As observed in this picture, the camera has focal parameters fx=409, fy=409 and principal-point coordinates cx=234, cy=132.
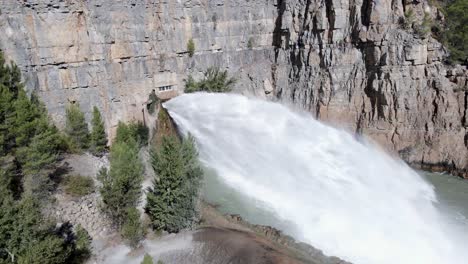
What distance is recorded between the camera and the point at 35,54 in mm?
27984

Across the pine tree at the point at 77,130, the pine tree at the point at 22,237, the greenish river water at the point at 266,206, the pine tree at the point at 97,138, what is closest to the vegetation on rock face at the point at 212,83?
the greenish river water at the point at 266,206

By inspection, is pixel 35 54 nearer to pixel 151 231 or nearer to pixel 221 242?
pixel 151 231

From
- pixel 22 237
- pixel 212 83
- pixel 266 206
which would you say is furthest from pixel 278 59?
pixel 22 237

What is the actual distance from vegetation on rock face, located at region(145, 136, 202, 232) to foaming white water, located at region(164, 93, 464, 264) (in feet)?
20.1

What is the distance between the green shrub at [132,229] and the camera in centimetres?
1652

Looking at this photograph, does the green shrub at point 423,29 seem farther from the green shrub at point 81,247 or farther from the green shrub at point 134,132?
the green shrub at point 81,247

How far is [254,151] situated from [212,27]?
13.8 metres

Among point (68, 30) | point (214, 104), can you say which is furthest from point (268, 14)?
point (68, 30)

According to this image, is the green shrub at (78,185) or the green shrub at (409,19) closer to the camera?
the green shrub at (78,185)

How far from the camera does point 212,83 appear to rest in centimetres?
3616

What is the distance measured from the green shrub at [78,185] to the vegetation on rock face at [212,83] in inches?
640

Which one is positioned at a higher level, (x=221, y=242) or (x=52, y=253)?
(x=52, y=253)

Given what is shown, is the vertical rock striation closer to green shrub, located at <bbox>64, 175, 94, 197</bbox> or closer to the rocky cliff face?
the rocky cliff face

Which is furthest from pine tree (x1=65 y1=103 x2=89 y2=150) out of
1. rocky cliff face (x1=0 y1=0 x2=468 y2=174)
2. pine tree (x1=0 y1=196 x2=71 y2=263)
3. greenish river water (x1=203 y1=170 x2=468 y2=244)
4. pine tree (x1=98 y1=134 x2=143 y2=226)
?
pine tree (x1=0 y1=196 x2=71 y2=263)
